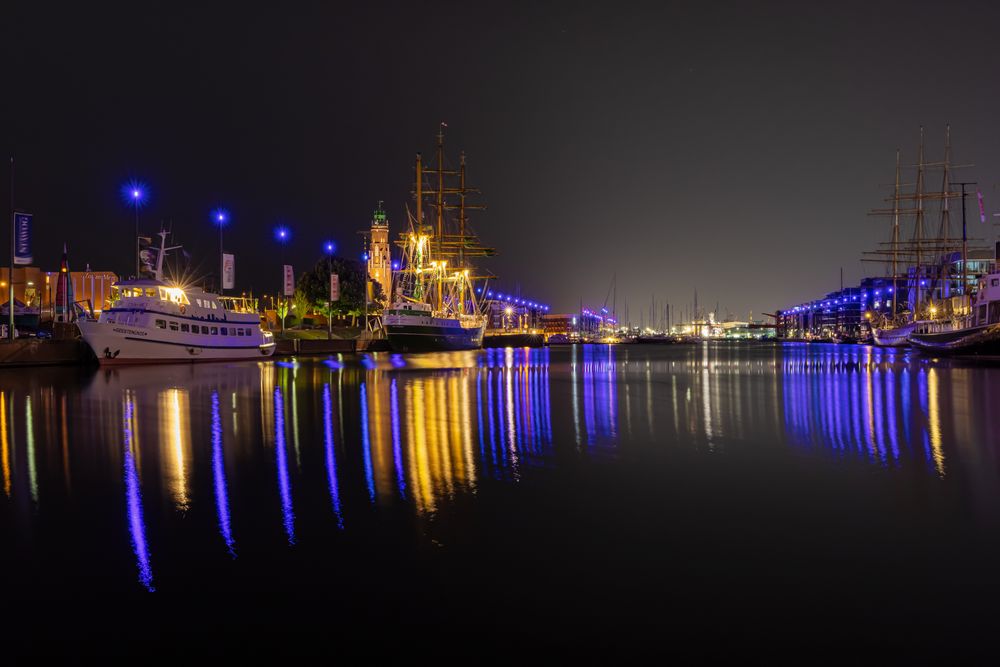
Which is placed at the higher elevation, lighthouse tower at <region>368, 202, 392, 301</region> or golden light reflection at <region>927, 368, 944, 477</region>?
lighthouse tower at <region>368, 202, 392, 301</region>

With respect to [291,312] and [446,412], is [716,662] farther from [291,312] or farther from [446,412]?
[291,312]

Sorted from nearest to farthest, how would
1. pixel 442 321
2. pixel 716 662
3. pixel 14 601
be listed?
pixel 716 662 < pixel 14 601 < pixel 442 321

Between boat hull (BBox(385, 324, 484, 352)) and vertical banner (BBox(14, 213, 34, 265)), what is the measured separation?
140 ft

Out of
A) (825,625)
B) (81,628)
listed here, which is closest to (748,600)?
(825,625)

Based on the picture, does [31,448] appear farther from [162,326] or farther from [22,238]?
[162,326]

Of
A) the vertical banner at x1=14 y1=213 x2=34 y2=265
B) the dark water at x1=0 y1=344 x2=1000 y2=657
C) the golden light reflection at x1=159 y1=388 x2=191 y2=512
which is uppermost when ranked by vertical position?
the vertical banner at x1=14 y1=213 x2=34 y2=265

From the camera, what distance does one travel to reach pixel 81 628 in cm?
551

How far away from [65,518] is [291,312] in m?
123

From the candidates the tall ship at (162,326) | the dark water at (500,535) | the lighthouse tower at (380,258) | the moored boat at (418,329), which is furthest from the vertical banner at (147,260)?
the lighthouse tower at (380,258)

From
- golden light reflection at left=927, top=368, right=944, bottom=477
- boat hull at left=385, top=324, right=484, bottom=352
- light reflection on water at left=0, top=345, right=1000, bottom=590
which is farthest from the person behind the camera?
boat hull at left=385, top=324, right=484, bottom=352

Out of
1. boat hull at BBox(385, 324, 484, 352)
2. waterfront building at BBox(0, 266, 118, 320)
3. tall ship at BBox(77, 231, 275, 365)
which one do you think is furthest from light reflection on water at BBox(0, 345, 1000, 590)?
waterfront building at BBox(0, 266, 118, 320)

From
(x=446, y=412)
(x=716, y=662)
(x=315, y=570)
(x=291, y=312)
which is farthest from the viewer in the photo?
(x=291, y=312)

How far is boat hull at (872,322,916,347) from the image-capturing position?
95069mm

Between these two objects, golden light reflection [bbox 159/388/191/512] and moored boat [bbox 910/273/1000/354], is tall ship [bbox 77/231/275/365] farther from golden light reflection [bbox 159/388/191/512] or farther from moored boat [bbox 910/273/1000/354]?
moored boat [bbox 910/273/1000/354]
